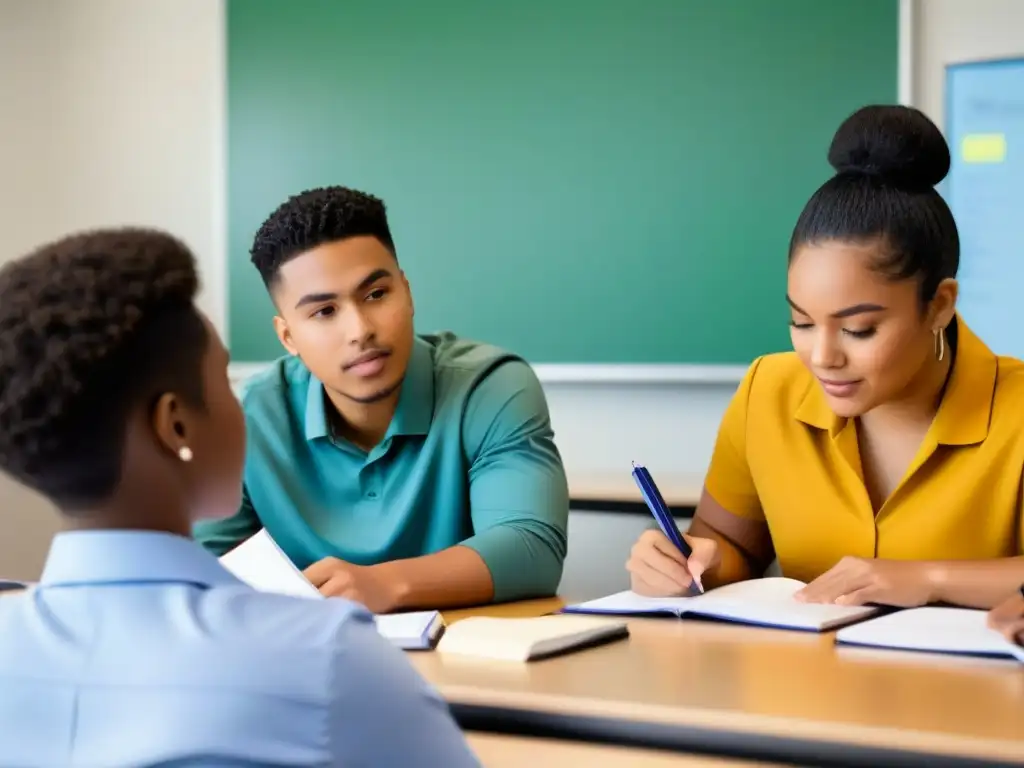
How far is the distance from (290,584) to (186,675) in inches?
31.2

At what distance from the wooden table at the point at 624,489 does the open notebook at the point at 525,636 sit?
1.31 meters

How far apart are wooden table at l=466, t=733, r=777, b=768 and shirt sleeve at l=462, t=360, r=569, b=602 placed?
2.06 ft

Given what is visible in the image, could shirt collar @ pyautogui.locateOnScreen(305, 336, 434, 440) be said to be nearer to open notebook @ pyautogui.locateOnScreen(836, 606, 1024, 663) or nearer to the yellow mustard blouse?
the yellow mustard blouse

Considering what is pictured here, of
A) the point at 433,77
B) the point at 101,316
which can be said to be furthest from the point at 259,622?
the point at 433,77

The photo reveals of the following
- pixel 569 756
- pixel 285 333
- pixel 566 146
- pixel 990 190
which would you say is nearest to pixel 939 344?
pixel 569 756

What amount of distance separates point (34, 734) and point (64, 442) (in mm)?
200

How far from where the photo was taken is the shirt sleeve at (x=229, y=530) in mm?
2055

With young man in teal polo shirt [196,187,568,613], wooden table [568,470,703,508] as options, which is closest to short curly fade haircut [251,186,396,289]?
young man in teal polo shirt [196,187,568,613]

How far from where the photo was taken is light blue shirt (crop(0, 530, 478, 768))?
30.8 inches

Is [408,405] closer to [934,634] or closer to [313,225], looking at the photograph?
[313,225]

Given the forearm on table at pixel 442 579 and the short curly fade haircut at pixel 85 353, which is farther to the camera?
the forearm on table at pixel 442 579

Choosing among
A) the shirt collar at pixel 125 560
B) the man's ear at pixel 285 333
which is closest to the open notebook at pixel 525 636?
the shirt collar at pixel 125 560

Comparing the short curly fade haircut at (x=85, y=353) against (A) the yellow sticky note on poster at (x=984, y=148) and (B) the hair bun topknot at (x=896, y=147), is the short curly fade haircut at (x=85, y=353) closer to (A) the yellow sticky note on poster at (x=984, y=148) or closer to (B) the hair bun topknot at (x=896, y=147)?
(B) the hair bun topknot at (x=896, y=147)

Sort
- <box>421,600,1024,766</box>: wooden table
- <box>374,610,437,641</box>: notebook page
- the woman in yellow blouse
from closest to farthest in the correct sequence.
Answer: <box>421,600,1024,766</box>: wooden table, <box>374,610,437,641</box>: notebook page, the woman in yellow blouse
